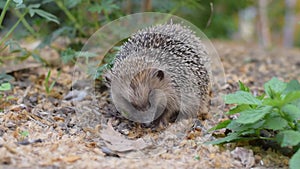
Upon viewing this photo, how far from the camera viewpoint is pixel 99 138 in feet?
14.3

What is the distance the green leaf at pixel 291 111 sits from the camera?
3.80 meters

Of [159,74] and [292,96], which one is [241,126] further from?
[159,74]

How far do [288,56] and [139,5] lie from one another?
3.13 meters

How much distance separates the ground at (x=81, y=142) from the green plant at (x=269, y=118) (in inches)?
6.1

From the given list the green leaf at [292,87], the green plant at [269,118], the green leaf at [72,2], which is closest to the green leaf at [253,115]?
the green plant at [269,118]

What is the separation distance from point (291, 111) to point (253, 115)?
0.32 m

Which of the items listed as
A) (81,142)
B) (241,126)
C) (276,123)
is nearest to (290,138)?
(276,123)

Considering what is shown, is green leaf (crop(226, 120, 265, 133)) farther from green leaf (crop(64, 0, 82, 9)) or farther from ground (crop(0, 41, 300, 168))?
green leaf (crop(64, 0, 82, 9))

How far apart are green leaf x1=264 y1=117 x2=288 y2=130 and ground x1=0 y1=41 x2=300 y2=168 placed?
333 mm

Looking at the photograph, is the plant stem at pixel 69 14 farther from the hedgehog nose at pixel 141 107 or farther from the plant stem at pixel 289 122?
the plant stem at pixel 289 122

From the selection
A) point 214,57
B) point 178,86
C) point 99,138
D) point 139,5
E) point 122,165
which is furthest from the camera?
point 139,5

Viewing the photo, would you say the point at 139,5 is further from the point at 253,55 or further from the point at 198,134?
the point at 198,134

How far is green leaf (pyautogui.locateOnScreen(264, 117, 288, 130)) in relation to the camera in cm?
382

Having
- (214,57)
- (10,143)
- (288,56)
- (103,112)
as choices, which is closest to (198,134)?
(103,112)
